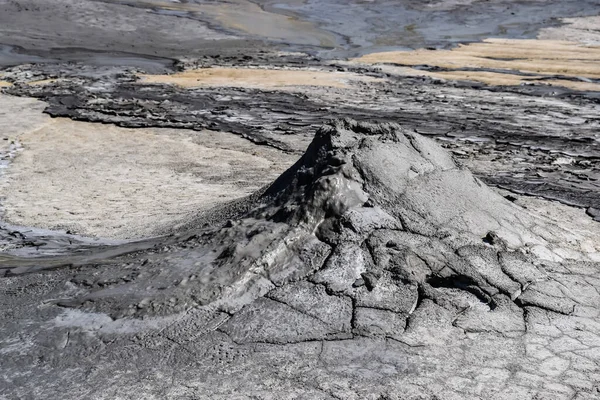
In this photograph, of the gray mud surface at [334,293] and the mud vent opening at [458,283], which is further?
the mud vent opening at [458,283]

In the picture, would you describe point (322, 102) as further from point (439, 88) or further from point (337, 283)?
point (337, 283)

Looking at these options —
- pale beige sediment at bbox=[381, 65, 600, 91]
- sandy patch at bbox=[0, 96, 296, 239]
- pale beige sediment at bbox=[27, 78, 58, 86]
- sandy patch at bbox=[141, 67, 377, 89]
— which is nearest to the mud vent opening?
sandy patch at bbox=[0, 96, 296, 239]

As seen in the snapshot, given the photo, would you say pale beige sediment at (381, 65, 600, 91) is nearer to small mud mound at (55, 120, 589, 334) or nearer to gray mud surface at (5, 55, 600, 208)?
gray mud surface at (5, 55, 600, 208)

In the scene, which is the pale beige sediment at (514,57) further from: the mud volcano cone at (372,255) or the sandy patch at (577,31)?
the mud volcano cone at (372,255)

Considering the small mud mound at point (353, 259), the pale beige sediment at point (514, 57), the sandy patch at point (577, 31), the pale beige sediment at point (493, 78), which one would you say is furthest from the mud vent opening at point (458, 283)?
the sandy patch at point (577, 31)

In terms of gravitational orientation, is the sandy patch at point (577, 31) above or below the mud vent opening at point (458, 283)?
above

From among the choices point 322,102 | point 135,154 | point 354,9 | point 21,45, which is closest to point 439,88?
point 322,102
